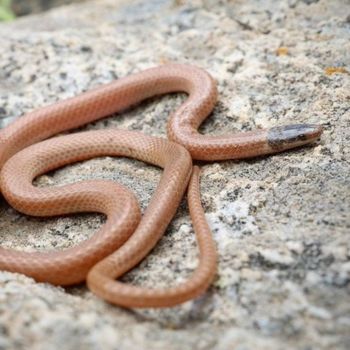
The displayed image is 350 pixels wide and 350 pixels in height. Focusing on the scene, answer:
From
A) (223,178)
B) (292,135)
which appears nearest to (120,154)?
(223,178)

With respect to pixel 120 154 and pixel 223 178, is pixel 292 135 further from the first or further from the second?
pixel 120 154

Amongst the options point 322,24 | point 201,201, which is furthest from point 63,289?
point 322,24

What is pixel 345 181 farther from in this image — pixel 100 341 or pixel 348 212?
pixel 100 341

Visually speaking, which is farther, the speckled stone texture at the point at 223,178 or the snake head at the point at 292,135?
the snake head at the point at 292,135

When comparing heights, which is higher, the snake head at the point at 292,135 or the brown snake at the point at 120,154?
the snake head at the point at 292,135

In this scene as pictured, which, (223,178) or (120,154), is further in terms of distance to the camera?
(120,154)

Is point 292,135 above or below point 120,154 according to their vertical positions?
above
